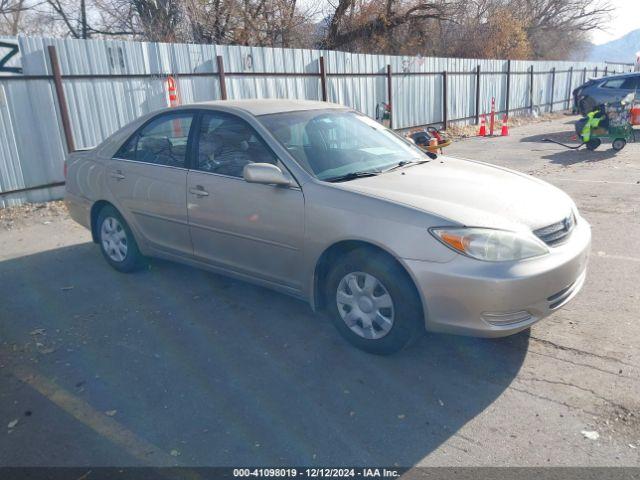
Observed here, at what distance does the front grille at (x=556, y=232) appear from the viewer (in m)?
3.22

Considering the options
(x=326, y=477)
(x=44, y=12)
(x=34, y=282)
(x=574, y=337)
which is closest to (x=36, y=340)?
(x=34, y=282)

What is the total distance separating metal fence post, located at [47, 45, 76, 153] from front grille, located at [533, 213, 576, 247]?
23.8 feet

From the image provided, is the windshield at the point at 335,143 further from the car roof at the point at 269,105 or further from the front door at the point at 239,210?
the front door at the point at 239,210

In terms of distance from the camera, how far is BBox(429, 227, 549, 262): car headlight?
2980 mm

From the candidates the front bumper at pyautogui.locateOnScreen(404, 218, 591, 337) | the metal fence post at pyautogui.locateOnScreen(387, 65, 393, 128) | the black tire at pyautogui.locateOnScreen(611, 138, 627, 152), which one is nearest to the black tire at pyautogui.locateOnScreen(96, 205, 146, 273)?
the front bumper at pyautogui.locateOnScreen(404, 218, 591, 337)

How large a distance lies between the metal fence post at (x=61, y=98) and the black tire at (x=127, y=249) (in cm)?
346

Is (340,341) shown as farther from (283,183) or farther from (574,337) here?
(574,337)

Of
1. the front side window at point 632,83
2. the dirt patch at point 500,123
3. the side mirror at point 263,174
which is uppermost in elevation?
the side mirror at point 263,174

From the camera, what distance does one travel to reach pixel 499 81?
20.8 m

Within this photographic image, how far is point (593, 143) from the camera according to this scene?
41.7 feet

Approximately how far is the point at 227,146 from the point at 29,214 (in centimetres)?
509

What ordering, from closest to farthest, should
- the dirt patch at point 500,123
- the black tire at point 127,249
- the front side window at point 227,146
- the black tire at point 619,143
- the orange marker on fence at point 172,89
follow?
the front side window at point 227,146, the black tire at point 127,249, the orange marker on fence at point 172,89, the black tire at point 619,143, the dirt patch at point 500,123

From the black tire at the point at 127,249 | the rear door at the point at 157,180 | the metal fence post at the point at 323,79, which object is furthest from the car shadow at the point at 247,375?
the metal fence post at the point at 323,79

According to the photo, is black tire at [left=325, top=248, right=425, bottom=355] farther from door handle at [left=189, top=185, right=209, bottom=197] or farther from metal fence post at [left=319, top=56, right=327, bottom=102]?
metal fence post at [left=319, top=56, right=327, bottom=102]
